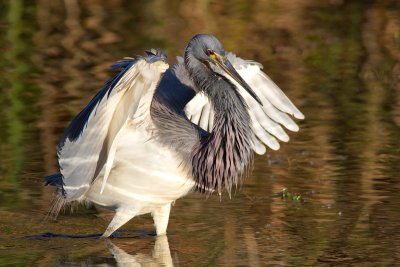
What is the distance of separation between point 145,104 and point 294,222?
142 cm

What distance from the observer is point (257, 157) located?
31.6 feet

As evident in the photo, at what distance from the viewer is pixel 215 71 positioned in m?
7.40

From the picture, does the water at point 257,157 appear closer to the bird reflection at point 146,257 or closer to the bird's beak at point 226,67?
the bird reflection at point 146,257

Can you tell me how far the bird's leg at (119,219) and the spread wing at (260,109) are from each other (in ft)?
3.86

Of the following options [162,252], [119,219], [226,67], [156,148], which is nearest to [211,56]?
[226,67]

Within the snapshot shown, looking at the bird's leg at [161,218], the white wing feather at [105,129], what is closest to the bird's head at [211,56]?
the white wing feather at [105,129]

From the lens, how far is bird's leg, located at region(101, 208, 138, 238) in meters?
7.31

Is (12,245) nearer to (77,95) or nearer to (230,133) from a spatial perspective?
(230,133)

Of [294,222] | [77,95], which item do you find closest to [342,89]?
[77,95]

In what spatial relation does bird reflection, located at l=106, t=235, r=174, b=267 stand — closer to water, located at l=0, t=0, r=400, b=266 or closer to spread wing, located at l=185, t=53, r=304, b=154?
water, located at l=0, t=0, r=400, b=266

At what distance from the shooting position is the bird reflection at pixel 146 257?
682cm

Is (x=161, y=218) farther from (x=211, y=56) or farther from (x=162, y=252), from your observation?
(x=211, y=56)

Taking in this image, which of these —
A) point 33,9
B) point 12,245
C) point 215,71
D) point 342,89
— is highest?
point 33,9

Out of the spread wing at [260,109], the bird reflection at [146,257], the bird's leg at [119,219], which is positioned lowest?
the bird reflection at [146,257]
